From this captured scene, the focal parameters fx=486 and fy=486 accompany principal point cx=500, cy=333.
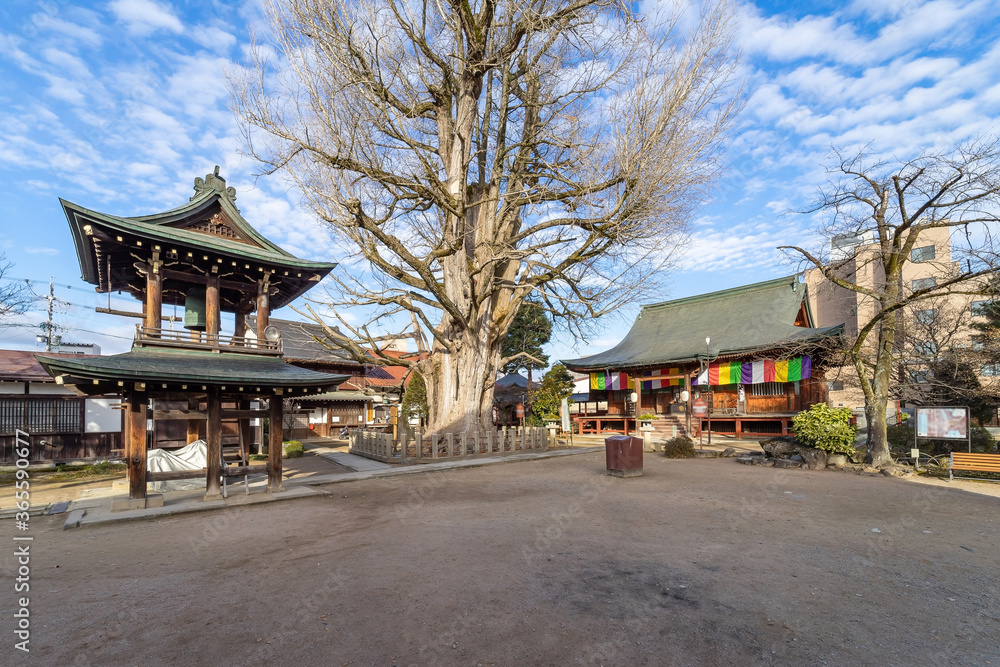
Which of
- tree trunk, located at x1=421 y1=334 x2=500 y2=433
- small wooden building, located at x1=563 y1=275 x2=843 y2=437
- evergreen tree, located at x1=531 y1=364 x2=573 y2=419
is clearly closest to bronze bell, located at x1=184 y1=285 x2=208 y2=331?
tree trunk, located at x1=421 y1=334 x2=500 y2=433

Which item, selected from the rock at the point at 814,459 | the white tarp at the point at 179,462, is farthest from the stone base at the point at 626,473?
the white tarp at the point at 179,462

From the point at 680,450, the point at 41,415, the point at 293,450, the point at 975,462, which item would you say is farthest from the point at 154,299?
the point at 975,462

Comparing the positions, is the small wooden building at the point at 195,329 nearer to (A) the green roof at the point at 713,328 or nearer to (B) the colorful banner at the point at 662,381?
(A) the green roof at the point at 713,328

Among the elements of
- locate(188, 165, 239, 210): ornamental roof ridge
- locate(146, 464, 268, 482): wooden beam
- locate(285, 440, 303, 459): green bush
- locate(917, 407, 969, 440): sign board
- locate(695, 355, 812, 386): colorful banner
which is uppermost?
locate(188, 165, 239, 210): ornamental roof ridge

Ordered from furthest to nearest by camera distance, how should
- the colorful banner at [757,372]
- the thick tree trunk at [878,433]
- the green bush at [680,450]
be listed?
the colorful banner at [757,372] < the green bush at [680,450] < the thick tree trunk at [878,433]

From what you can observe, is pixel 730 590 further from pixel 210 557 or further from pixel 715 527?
pixel 210 557

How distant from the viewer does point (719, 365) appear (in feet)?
79.8

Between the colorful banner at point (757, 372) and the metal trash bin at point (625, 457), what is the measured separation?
11372mm

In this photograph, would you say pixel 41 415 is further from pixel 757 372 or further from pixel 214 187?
pixel 757 372

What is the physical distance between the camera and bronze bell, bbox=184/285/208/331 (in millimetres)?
12784

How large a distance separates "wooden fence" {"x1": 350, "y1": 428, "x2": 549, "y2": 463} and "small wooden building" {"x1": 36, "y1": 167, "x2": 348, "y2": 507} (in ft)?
15.4

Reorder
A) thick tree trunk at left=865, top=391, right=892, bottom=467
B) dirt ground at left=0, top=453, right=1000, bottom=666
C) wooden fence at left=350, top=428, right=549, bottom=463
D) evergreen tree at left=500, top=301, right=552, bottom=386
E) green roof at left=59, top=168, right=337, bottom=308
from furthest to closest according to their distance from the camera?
evergreen tree at left=500, top=301, right=552, bottom=386 → wooden fence at left=350, top=428, right=549, bottom=463 → thick tree trunk at left=865, top=391, right=892, bottom=467 → green roof at left=59, top=168, right=337, bottom=308 → dirt ground at left=0, top=453, right=1000, bottom=666

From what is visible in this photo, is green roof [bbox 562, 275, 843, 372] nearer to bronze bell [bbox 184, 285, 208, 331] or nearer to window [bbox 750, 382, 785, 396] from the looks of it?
window [bbox 750, 382, 785, 396]

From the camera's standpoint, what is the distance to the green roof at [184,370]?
8.65m
